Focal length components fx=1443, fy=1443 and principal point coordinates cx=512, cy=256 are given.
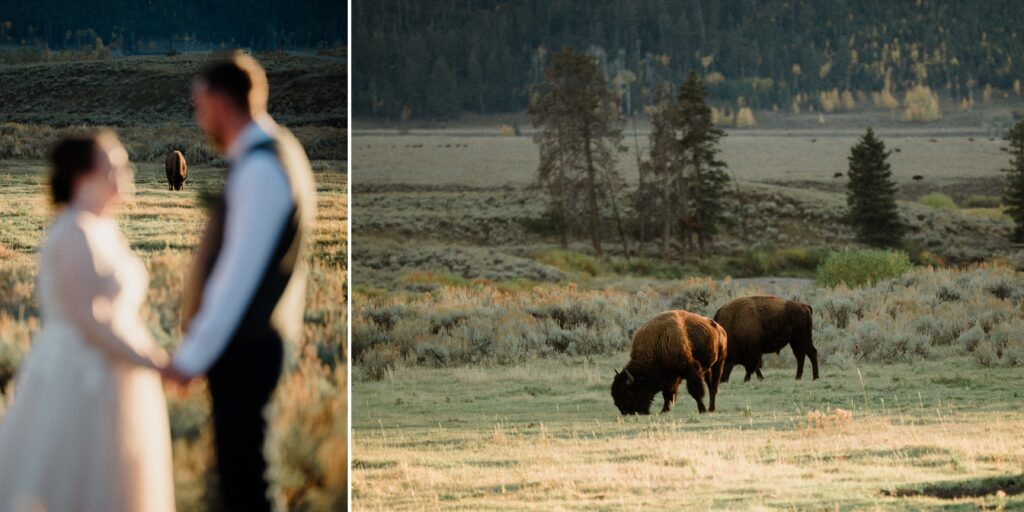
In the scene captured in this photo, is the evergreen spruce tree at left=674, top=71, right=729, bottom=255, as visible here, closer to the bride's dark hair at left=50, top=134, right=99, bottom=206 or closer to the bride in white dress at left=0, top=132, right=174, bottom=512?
the bride in white dress at left=0, top=132, right=174, bottom=512

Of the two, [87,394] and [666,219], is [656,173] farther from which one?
[87,394]

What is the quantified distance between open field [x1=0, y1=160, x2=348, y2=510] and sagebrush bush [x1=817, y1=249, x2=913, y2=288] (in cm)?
1283

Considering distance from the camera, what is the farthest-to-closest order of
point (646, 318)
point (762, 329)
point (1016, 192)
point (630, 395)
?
point (1016, 192), point (646, 318), point (762, 329), point (630, 395)

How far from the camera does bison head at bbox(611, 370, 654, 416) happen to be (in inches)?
582

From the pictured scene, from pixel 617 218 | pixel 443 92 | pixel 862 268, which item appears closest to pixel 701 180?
pixel 617 218

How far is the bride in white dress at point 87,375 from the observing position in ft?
13.0

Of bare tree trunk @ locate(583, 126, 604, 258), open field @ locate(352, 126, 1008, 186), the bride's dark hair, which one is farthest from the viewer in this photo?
bare tree trunk @ locate(583, 126, 604, 258)

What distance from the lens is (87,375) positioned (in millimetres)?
4055

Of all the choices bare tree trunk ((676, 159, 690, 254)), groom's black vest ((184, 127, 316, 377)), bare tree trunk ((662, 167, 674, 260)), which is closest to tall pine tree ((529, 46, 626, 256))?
bare tree trunk ((662, 167, 674, 260))

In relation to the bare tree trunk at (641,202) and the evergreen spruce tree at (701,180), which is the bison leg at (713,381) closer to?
the evergreen spruce tree at (701,180)

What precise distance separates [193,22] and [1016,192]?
14013 millimetres

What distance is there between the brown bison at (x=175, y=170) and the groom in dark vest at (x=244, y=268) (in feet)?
4.21

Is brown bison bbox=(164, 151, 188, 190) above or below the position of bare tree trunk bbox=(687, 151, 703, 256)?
above

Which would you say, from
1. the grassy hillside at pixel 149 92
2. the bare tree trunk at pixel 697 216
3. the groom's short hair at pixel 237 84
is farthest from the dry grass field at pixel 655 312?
the groom's short hair at pixel 237 84
